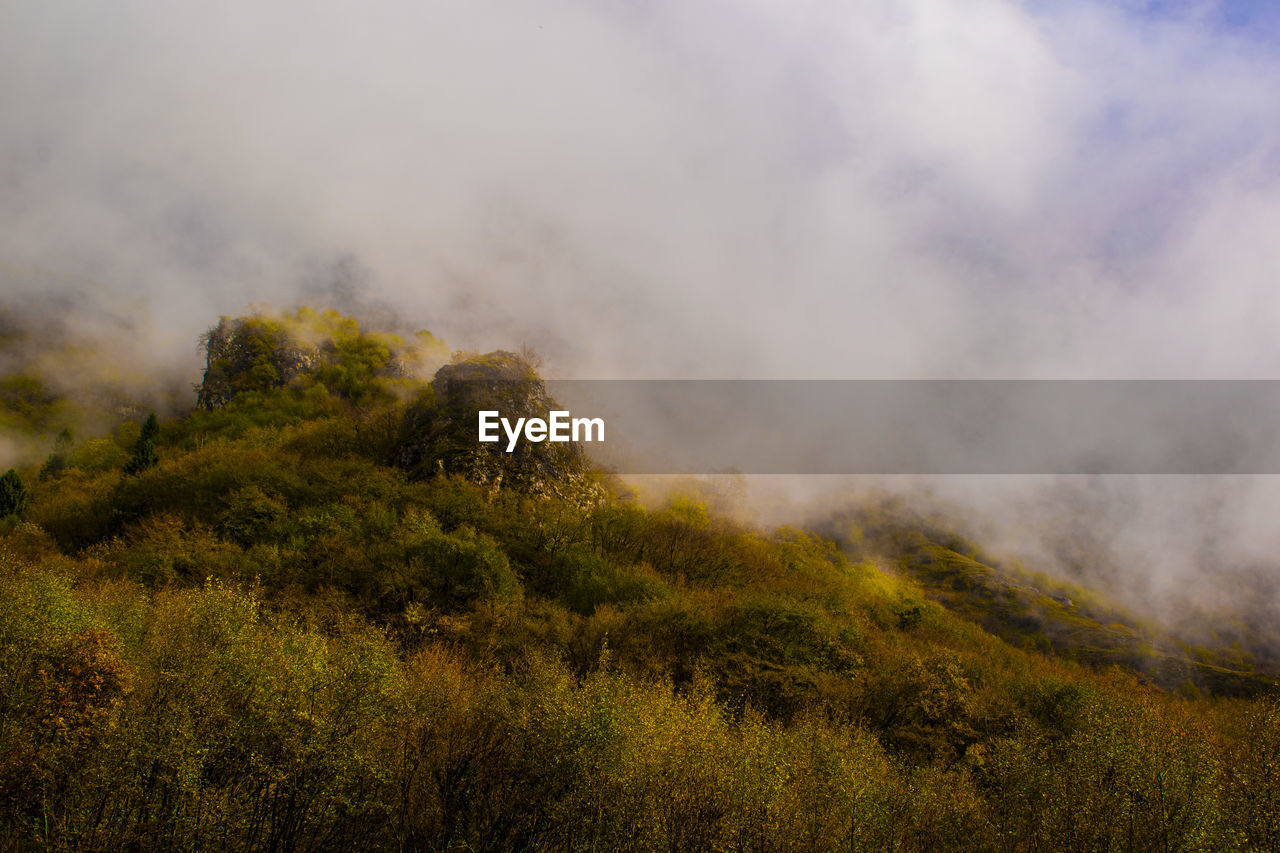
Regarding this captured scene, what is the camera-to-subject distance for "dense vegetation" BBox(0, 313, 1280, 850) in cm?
2252

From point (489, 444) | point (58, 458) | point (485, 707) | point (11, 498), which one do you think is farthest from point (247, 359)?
point (485, 707)

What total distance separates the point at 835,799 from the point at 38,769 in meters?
31.4

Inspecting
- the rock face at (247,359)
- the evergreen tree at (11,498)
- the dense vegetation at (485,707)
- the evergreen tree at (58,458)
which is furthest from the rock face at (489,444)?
the evergreen tree at (58,458)

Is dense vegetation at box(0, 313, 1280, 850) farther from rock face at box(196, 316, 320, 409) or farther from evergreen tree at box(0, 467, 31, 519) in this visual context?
rock face at box(196, 316, 320, 409)

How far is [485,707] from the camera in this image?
30.6 metres

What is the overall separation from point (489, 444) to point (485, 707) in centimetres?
5718

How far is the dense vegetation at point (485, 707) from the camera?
2252 centimetres

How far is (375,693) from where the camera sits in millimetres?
26062

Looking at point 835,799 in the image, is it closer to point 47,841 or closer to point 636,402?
point 47,841

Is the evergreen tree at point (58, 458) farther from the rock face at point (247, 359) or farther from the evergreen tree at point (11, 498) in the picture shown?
the evergreen tree at point (11, 498)

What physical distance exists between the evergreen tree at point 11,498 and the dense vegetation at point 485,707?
0.48m

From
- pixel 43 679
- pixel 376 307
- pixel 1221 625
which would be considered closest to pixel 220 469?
pixel 43 679

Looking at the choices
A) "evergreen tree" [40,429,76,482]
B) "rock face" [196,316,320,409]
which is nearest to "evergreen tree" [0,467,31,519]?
A: "evergreen tree" [40,429,76,482]

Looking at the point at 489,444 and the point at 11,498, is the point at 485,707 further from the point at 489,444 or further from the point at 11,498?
the point at 11,498
